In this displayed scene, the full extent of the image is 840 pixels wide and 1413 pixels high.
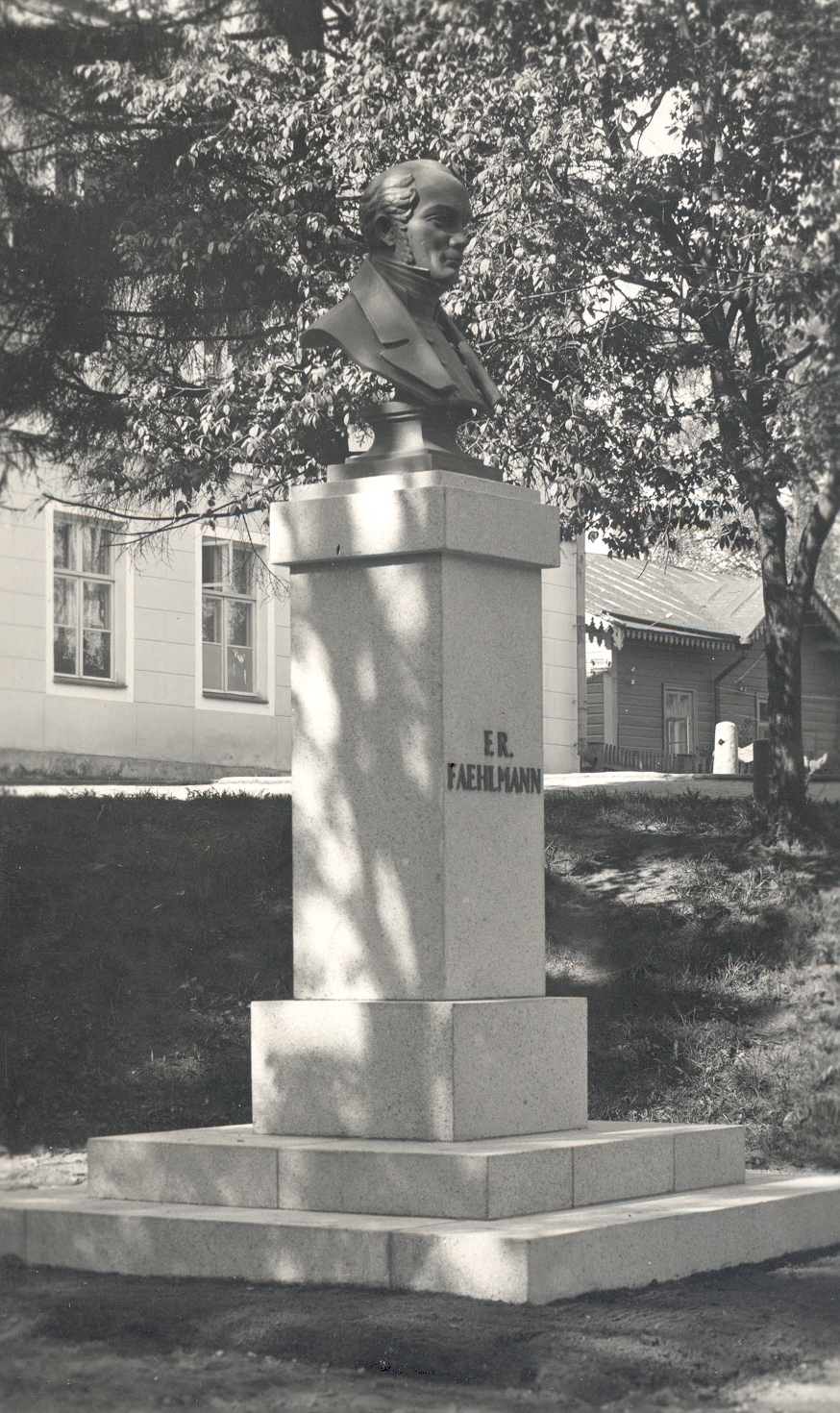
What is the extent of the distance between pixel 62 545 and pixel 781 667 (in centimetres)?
871

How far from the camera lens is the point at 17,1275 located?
5.73m

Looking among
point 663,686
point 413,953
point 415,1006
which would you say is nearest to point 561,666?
point 663,686

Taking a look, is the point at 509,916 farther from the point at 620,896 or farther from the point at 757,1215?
the point at 620,896

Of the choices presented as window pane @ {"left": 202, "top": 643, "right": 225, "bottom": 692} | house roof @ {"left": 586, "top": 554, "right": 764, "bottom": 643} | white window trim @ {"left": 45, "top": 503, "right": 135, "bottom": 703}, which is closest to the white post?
house roof @ {"left": 586, "top": 554, "right": 764, "bottom": 643}

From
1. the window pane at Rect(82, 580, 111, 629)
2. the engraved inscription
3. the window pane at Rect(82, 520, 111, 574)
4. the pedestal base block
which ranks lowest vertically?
the pedestal base block

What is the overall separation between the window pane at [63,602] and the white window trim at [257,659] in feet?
7.87

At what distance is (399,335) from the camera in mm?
6656

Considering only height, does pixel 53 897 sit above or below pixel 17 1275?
above

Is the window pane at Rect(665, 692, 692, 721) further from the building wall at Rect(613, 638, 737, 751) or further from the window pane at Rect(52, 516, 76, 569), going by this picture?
the window pane at Rect(52, 516, 76, 569)

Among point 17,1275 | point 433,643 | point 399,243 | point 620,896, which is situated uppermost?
point 399,243

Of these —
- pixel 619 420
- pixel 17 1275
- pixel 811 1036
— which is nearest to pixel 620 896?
pixel 811 1036

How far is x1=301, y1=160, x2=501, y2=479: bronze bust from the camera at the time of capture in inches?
261

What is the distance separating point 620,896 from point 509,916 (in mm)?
4480

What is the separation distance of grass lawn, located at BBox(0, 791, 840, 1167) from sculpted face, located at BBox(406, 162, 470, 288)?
4.09 meters
